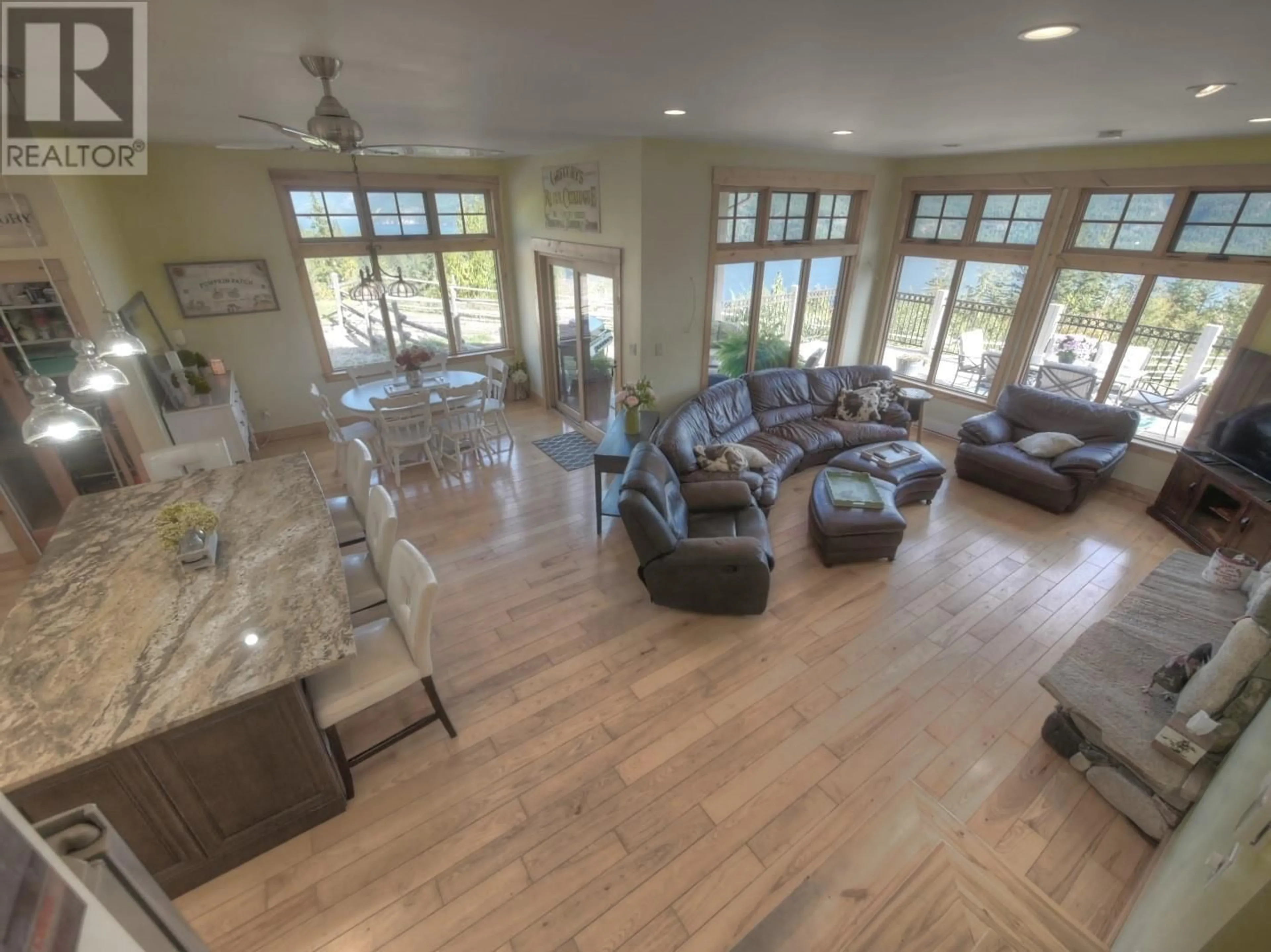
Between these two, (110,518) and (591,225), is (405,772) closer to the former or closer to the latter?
(110,518)

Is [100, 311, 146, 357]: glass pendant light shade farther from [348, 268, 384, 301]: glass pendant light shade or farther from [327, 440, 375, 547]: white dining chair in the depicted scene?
[348, 268, 384, 301]: glass pendant light shade

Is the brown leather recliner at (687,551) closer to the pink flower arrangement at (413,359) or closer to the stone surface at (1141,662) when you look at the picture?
the stone surface at (1141,662)

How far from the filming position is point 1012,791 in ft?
8.05

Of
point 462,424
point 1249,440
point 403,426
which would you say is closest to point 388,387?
point 403,426

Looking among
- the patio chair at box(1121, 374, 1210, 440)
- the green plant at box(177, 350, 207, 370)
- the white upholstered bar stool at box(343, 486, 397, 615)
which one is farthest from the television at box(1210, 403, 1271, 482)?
the green plant at box(177, 350, 207, 370)

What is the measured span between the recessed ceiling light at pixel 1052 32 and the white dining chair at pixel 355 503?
369 cm

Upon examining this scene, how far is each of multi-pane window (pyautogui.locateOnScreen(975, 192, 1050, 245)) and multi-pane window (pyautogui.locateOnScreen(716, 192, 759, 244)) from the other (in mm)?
2438

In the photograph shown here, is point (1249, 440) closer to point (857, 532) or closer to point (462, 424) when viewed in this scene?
point (857, 532)

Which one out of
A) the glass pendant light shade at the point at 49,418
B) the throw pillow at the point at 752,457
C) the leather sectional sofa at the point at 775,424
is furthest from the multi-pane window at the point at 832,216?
the glass pendant light shade at the point at 49,418

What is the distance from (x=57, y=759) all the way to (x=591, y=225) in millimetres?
4938

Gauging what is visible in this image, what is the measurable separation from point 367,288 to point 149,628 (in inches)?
147

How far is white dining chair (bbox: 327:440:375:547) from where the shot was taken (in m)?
3.44

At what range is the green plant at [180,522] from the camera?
2412mm

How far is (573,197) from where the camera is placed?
203 inches
